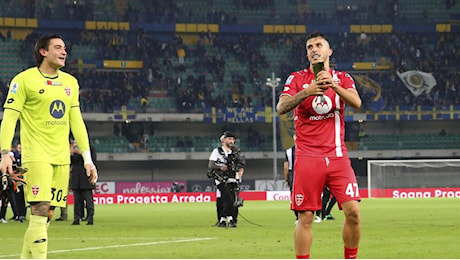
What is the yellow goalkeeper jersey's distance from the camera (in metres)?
8.47

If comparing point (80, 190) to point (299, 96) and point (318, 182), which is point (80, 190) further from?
point (299, 96)

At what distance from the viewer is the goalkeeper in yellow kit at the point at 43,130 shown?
8388 mm

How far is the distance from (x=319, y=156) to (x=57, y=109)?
2604 mm

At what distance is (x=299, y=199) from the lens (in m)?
8.35

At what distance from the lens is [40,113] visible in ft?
28.0

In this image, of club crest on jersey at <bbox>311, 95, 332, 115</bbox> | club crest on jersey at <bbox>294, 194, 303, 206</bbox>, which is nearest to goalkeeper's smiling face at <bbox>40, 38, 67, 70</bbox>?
club crest on jersey at <bbox>311, 95, 332, 115</bbox>

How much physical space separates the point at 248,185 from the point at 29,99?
4948cm

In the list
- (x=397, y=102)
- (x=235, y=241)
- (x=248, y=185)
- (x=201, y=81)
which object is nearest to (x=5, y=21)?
(x=201, y=81)

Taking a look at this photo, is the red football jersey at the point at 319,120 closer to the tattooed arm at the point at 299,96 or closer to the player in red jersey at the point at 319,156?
the player in red jersey at the point at 319,156

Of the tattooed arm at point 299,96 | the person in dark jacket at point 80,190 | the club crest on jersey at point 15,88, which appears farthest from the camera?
the person in dark jacket at point 80,190

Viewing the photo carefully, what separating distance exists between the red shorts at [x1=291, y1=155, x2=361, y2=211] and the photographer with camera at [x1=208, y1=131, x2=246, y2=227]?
35.2 feet

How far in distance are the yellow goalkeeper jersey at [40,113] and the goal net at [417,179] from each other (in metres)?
38.5

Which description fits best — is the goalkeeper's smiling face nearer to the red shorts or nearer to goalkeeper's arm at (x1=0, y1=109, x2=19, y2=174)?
goalkeeper's arm at (x1=0, y1=109, x2=19, y2=174)

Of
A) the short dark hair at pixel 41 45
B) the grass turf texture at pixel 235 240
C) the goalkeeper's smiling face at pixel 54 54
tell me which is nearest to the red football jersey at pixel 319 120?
the goalkeeper's smiling face at pixel 54 54
